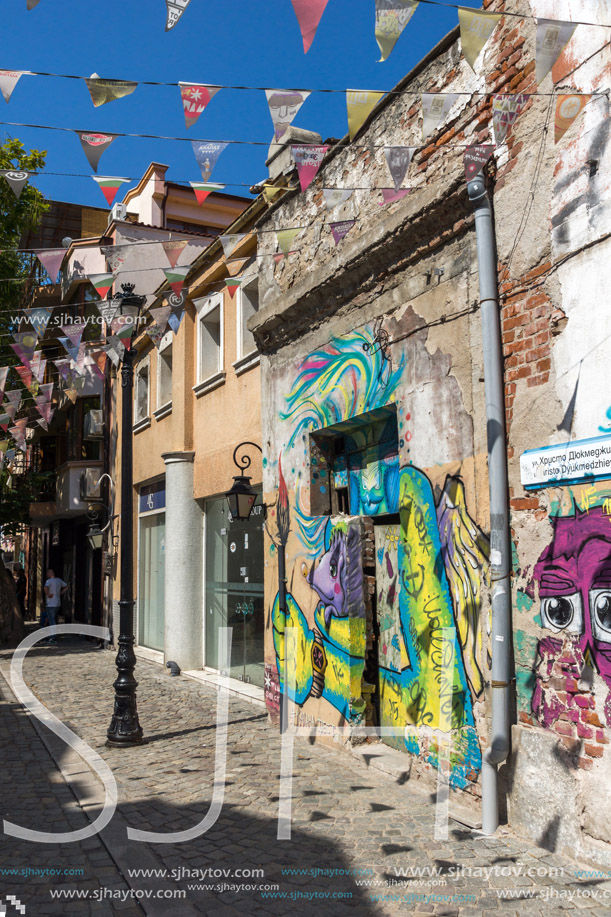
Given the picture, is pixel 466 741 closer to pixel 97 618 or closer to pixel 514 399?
pixel 514 399

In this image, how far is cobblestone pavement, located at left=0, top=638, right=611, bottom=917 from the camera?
3752 millimetres

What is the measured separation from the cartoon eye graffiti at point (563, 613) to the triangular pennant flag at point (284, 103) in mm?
3402

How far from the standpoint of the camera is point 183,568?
12141 millimetres

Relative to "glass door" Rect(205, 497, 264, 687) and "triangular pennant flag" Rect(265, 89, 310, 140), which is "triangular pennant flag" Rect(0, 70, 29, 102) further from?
"glass door" Rect(205, 497, 264, 687)

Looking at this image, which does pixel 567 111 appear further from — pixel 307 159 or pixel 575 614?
pixel 575 614

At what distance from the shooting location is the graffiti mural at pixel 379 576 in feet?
17.2

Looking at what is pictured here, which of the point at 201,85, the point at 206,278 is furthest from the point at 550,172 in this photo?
the point at 206,278

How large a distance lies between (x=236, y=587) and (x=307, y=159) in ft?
22.8

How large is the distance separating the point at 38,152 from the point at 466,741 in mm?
16894

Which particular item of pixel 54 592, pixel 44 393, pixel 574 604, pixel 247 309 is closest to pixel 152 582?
pixel 44 393

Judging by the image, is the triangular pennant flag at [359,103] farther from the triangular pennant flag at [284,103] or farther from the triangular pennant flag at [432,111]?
the triangular pennant flag at [432,111]

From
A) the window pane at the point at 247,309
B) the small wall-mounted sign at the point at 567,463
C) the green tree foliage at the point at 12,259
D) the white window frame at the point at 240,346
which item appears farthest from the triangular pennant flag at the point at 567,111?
the green tree foliage at the point at 12,259

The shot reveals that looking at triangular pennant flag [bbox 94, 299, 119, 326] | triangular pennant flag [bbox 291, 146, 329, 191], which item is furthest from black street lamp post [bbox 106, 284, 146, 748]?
triangular pennant flag [bbox 291, 146, 329, 191]

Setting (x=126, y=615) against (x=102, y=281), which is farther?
(x=102, y=281)
